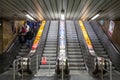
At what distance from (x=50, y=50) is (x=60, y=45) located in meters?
1.05

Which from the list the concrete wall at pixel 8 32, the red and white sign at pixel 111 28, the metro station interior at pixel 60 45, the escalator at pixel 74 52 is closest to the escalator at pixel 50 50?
the metro station interior at pixel 60 45

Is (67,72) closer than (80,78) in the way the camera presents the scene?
No

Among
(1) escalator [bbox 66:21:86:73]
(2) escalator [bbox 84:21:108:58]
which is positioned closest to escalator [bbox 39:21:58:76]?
(1) escalator [bbox 66:21:86:73]

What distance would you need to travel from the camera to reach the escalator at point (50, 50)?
11.7m

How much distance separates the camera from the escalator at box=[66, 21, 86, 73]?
12305mm

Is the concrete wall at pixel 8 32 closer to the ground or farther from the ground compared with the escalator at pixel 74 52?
farther from the ground

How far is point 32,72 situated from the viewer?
1063 centimetres

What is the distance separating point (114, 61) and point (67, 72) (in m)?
3.46

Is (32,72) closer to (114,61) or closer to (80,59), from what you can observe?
(80,59)

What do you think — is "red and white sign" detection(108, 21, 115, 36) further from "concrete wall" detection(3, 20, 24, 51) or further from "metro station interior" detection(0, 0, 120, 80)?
"concrete wall" detection(3, 20, 24, 51)

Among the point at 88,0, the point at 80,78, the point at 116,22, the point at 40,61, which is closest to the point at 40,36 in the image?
the point at 40,61

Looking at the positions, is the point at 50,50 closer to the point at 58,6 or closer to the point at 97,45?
the point at 97,45

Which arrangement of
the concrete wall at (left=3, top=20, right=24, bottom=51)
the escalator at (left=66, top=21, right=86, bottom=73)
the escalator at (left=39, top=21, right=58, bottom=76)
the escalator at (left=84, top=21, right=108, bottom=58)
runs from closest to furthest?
1. the escalator at (left=39, top=21, right=58, bottom=76)
2. the escalator at (left=66, top=21, right=86, bottom=73)
3. the concrete wall at (left=3, top=20, right=24, bottom=51)
4. the escalator at (left=84, top=21, right=108, bottom=58)

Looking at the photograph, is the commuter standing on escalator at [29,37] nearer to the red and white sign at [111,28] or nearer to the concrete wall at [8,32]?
the concrete wall at [8,32]
